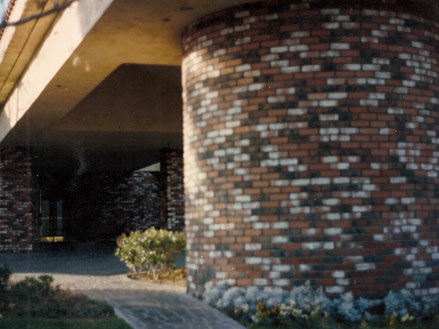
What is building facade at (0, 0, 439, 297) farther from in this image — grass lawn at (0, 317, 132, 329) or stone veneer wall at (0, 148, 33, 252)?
stone veneer wall at (0, 148, 33, 252)

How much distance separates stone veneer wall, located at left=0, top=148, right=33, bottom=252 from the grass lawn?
45.4 ft

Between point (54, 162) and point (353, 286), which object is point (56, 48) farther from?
point (54, 162)

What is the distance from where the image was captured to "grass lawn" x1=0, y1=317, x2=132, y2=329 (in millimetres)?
6832

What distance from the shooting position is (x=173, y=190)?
792 inches

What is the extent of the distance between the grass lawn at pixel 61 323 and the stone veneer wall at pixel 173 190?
12.5 m

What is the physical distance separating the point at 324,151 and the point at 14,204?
1578cm

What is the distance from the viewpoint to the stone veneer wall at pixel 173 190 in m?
19.9

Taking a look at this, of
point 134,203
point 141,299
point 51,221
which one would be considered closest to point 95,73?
point 141,299

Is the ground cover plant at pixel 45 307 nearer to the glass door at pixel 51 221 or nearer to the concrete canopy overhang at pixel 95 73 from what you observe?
the concrete canopy overhang at pixel 95 73

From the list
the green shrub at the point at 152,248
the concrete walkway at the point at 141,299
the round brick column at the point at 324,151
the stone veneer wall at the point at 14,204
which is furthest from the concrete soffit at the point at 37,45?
the stone veneer wall at the point at 14,204

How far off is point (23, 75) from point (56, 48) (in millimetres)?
4038

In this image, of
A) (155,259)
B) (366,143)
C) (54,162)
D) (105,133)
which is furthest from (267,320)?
(54,162)

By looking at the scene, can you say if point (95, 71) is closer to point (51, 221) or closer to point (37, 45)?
point (37, 45)

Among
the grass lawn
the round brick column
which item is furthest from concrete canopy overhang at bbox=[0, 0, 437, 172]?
the grass lawn
